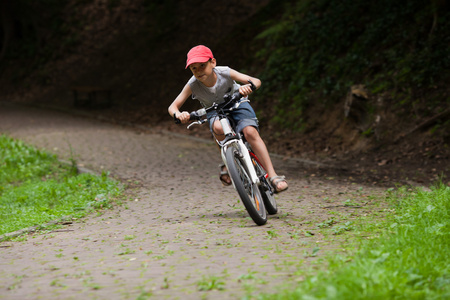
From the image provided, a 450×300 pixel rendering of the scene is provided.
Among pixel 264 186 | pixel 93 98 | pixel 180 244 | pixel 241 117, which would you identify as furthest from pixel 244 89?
pixel 93 98

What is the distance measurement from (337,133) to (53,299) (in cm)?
948

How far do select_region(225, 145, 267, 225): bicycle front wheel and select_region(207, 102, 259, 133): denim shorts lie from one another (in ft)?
0.99

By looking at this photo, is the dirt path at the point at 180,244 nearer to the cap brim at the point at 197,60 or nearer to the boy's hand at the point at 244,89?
the boy's hand at the point at 244,89

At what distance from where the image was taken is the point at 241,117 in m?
5.93

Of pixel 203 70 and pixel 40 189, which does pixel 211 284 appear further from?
pixel 40 189

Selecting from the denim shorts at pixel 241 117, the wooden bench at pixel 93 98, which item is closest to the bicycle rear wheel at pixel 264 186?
the denim shorts at pixel 241 117

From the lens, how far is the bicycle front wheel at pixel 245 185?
5336 millimetres

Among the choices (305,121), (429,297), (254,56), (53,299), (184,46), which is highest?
(184,46)

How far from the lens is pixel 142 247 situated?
5.03 metres

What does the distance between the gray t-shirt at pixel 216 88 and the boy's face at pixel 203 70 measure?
0.43 feet

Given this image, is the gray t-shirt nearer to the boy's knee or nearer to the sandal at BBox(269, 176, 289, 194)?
the boy's knee

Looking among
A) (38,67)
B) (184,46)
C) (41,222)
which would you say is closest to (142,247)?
(41,222)

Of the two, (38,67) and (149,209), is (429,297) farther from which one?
(38,67)

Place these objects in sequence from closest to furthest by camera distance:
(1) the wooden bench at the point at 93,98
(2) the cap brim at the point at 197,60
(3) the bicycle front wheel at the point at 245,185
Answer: (3) the bicycle front wheel at the point at 245,185
(2) the cap brim at the point at 197,60
(1) the wooden bench at the point at 93,98
